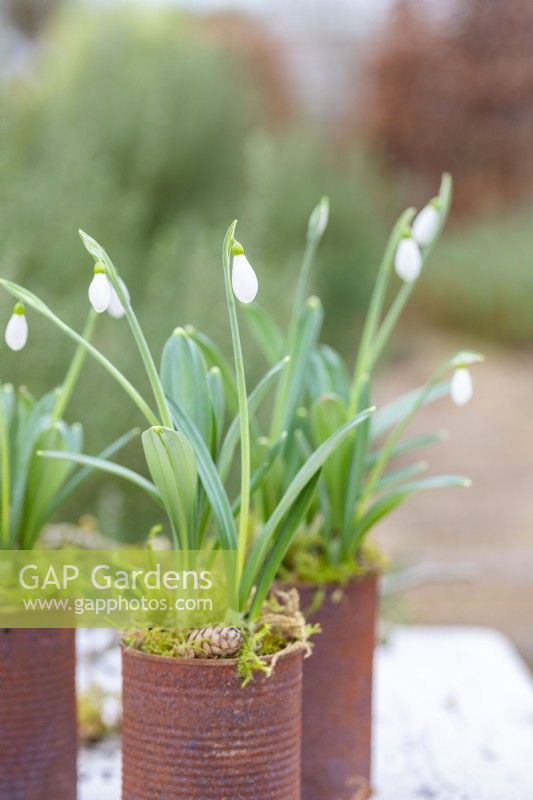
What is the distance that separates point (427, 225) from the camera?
2.70 ft

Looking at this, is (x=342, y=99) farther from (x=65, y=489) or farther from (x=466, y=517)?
(x=65, y=489)

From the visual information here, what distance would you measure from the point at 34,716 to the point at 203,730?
0.19 meters

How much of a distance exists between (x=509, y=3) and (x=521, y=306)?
1521 mm

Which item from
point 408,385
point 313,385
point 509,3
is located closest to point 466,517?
point 408,385

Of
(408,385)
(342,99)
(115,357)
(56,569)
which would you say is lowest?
(56,569)

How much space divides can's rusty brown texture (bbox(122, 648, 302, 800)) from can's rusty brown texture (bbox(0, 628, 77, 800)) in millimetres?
133

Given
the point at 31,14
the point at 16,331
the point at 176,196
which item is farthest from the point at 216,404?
the point at 31,14

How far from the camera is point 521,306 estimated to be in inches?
214

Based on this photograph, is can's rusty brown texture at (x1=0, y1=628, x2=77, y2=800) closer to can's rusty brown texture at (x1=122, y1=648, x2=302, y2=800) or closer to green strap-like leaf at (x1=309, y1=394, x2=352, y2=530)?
can's rusty brown texture at (x1=122, y1=648, x2=302, y2=800)

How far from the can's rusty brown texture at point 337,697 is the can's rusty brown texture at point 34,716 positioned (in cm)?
19

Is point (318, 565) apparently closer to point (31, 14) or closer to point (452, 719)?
point (452, 719)

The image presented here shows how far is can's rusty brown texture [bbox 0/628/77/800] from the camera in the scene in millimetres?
745

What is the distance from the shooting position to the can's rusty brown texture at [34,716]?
0.75 m

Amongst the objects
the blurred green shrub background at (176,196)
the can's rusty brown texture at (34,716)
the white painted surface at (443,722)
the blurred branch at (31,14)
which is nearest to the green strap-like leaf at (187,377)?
the can's rusty brown texture at (34,716)
